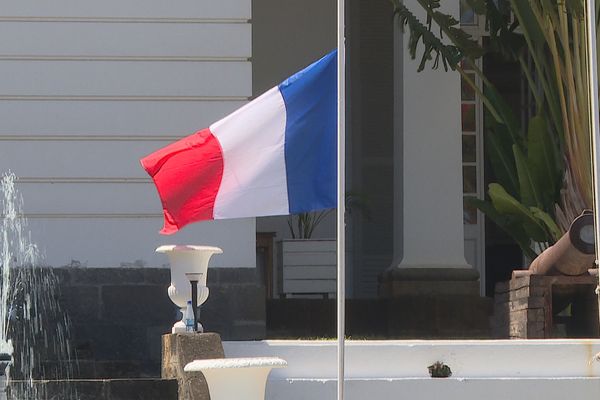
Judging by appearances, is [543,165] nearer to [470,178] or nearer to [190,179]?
[470,178]

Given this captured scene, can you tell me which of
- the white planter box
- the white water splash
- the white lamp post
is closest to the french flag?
the white lamp post

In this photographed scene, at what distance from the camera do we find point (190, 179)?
30.7ft

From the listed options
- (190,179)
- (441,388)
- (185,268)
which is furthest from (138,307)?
(190,179)

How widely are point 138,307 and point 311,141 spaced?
4.92 metres

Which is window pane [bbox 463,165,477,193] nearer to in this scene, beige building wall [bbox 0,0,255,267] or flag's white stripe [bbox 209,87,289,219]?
beige building wall [bbox 0,0,255,267]

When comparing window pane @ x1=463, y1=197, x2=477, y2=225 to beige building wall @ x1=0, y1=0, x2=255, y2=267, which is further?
window pane @ x1=463, y1=197, x2=477, y2=225

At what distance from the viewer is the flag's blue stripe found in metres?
9.20

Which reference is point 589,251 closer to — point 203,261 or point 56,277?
point 203,261

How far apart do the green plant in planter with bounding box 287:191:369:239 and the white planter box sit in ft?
1.37

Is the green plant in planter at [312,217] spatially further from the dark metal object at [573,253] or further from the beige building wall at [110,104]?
the dark metal object at [573,253]

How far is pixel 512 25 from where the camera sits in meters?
16.8

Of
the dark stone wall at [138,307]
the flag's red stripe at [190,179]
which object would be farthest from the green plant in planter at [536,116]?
the flag's red stripe at [190,179]

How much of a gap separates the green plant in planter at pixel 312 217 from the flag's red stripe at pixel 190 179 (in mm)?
8544

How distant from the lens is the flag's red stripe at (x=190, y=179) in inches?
366
